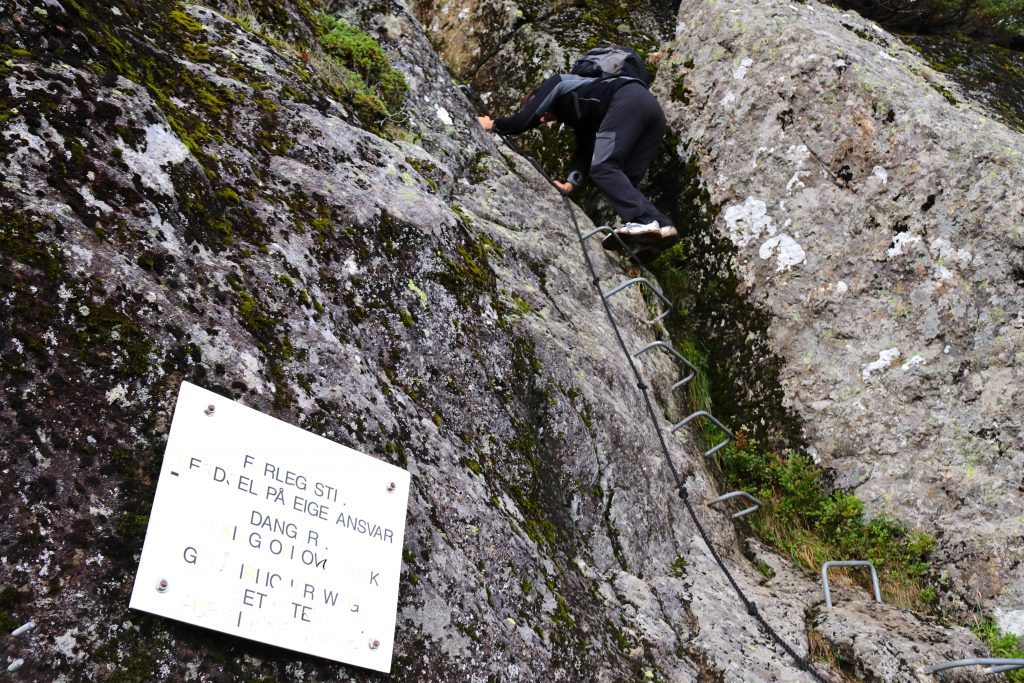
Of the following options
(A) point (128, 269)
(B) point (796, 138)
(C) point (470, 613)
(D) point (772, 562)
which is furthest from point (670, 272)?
(A) point (128, 269)

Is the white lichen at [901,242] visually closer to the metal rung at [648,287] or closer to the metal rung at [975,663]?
the metal rung at [648,287]

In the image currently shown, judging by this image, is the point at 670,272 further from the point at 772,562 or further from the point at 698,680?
the point at 698,680

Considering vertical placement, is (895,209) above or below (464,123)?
above

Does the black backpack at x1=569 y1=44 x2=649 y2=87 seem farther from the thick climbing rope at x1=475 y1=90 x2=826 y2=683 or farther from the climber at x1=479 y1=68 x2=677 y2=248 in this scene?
the thick climbing rope at x1=475 y1=90 x2=826 y2=683

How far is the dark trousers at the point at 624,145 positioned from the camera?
7297mm

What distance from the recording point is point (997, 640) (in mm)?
5105

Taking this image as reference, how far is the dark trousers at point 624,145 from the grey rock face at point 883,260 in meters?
0.80

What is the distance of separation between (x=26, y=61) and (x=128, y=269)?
1.03 m

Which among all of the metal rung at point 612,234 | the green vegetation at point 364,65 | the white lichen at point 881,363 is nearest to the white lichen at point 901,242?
the white lichen at point 881,363

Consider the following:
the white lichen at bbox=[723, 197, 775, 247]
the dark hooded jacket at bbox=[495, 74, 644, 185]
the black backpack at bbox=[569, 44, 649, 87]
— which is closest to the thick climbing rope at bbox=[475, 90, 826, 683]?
the dark hooded jacket at bbox=[495, 74, 644, 185]

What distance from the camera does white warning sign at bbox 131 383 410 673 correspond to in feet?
8.05

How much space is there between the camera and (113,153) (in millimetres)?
3248

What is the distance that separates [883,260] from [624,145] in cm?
255

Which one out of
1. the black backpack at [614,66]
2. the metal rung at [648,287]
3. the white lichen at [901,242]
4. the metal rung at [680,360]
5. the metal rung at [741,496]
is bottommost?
the metal rung at [741,496]
